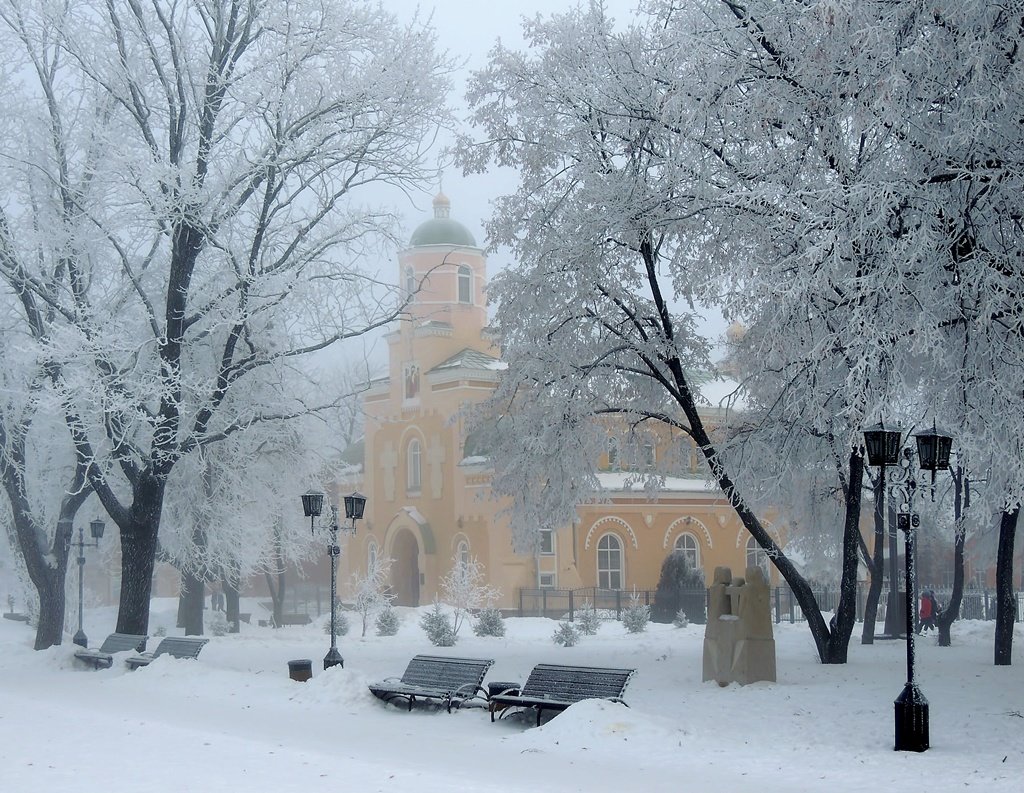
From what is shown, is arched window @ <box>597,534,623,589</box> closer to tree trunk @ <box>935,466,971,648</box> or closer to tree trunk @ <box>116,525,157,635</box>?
tree trunk @ <box>935,466,971,648</box>

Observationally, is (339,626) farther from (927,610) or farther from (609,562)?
(609,562)

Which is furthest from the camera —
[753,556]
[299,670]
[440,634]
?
[753,556]

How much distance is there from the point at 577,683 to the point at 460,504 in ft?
101

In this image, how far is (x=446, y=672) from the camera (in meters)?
14.7

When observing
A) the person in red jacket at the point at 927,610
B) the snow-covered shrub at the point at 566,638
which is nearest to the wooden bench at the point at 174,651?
the snow-covered shrub at the point at 566,638

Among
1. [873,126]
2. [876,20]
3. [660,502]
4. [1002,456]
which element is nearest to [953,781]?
[1002,456]

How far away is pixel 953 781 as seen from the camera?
9773mm

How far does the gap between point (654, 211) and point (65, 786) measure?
1048 cm

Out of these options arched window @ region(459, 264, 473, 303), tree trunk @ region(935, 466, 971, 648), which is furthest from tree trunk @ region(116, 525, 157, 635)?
arched window @ region(459, 264, 473, 303)

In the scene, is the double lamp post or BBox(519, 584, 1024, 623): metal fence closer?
the double lamp post

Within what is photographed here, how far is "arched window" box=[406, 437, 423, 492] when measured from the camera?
47.0 meters

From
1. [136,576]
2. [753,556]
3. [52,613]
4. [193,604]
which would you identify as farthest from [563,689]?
[753,556]

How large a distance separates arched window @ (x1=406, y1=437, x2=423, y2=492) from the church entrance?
1.99 meters

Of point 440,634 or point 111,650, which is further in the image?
point 440,634
